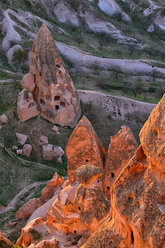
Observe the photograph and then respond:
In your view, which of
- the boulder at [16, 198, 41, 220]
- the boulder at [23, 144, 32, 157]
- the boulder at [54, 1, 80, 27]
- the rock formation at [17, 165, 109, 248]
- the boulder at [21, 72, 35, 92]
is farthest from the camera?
the boulder at [54, 1, 80, 27]

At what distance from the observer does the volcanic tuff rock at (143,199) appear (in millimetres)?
7848

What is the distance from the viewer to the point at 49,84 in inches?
1438

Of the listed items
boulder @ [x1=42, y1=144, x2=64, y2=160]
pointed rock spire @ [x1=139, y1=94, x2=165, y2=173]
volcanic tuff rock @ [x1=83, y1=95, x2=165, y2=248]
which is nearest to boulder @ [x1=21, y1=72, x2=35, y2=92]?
boulder @ [x1=42, y1=144, x2=64, y2=160]

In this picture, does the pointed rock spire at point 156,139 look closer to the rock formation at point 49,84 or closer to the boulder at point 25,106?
the rock formation at point 49,84

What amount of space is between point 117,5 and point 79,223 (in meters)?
79.2

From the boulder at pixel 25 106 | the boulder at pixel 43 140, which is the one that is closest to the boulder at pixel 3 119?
the boulder at pixel 25 106

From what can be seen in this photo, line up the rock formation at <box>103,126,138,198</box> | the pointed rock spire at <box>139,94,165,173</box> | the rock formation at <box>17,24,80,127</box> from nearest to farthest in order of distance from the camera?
1. the pointed rock spire at <box>139,94,165,173</box>
2. the rock formation at <box>103,126,138,198</box>
3. the rock formation at <box>17,24,80,127</box>

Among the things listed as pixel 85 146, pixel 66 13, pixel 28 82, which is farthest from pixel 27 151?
pixel 66 13

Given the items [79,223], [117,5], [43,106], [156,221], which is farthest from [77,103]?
[117,5]

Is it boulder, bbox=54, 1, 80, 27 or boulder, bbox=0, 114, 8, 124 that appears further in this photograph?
boulder, bbox=54, 1, 80, 27

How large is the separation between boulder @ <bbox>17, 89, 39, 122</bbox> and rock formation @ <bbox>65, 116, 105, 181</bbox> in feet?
57.9

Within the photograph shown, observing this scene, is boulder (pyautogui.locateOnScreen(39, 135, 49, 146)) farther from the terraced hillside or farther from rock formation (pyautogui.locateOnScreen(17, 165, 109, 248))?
rock formation (pyautogui.locateOnScreen(17, 165, 109, 248))

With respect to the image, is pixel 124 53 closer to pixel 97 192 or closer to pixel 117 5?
pixel 117 5

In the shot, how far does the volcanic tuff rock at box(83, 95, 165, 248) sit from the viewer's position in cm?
785
